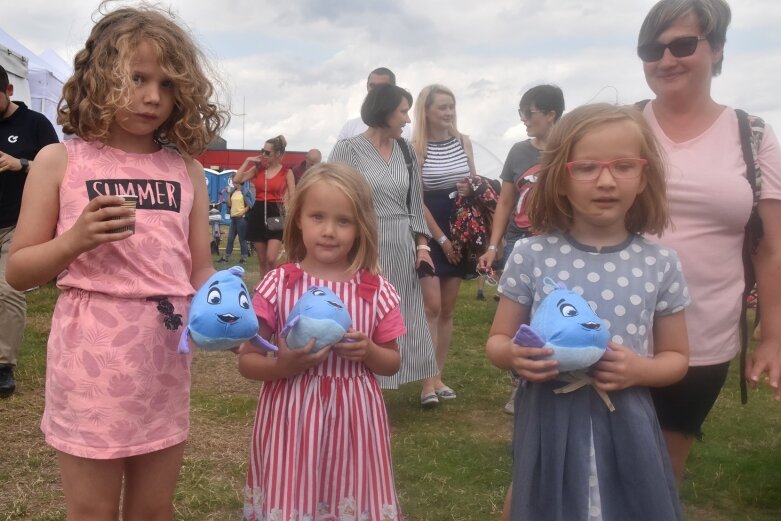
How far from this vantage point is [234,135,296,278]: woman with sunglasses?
301 inches

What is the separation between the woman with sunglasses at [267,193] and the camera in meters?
7.63

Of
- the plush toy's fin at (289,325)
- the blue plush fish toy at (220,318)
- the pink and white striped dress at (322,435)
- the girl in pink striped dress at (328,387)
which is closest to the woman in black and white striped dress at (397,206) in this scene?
the girl in pink striped dress at (328,387)

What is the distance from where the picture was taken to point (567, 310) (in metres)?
1.73

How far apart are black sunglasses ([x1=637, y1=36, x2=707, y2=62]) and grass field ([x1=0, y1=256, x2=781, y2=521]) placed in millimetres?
1971

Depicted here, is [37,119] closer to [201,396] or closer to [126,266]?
[201,396]

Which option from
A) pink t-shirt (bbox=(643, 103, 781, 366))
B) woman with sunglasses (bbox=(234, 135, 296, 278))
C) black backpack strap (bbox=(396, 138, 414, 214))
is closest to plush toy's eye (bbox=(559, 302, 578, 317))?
pink t-shirt (bbox=(643, 103, 781, 366))

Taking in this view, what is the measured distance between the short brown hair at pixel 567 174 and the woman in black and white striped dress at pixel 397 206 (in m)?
2.10

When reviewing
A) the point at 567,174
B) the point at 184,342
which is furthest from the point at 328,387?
the point at 567,174

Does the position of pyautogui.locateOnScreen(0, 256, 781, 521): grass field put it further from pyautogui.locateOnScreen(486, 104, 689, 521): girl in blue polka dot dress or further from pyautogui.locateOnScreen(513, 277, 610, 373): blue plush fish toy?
pyautogui.locateOnScreen(513, 277, 610, 373): blue plush fish toy

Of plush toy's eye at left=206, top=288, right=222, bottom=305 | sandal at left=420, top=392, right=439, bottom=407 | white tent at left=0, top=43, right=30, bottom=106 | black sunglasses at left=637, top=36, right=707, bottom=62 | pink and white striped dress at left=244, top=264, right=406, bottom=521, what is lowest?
sandal at left=420, top=392, right=439, bottom=407

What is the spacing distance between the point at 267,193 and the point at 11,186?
11.4 feet

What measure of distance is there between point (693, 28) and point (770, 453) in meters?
2.77

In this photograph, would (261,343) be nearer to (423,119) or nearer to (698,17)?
(698,17)

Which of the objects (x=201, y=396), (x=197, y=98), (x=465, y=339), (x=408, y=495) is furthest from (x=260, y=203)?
(x=197, y=98)
